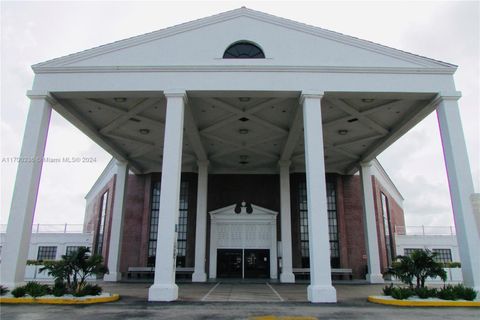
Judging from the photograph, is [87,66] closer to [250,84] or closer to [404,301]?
[250,84]

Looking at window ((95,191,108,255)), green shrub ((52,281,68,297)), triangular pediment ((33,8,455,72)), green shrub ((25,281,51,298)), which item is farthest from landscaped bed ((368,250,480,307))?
window ((95,191,108,255))

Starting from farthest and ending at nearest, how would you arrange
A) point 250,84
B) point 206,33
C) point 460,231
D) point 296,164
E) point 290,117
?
point 296,164 → point 290,117 → point 206,33 → point 250,84 → point 460,231

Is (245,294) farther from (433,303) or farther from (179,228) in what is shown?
(179,228)

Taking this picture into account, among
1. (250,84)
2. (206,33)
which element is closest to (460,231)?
(250,84)

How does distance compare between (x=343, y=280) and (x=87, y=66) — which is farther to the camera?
(x=343, y=280)

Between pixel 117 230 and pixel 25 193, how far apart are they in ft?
34.7

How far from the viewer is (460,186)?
45.4 ft

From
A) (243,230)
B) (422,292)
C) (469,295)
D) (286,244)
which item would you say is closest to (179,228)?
(243,230)

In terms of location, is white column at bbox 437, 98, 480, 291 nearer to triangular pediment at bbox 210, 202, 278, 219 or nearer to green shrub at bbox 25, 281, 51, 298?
triangular pediment at bbox 210, 202, 278, 219

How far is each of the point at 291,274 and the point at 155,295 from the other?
12.2 m

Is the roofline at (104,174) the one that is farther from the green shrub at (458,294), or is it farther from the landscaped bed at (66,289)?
the green shrub at (458,294)

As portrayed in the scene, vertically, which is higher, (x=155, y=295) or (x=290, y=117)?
(x=290, y=117)

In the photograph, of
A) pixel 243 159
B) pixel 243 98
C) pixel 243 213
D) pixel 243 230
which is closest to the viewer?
pixel 243 98

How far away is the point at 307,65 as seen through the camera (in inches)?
596
